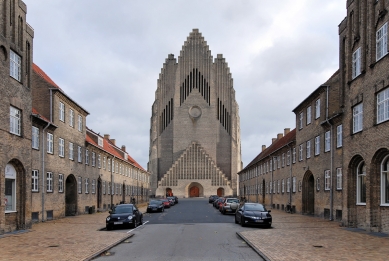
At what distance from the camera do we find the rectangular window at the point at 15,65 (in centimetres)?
2133

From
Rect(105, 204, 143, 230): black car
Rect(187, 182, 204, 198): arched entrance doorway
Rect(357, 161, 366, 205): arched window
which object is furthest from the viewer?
Rect(187, 182, 204, 198): arched entrance doorway

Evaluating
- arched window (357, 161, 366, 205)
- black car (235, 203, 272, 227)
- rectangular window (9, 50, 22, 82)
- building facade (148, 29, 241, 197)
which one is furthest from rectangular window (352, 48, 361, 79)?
building facade (148, 29, 241, 197)

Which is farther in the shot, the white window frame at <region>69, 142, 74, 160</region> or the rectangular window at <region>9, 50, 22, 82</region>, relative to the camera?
the white window frame at <region>69, 142, 74, 160</region>

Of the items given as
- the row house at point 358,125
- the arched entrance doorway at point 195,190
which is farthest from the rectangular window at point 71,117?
→ the arched entrance doorway at point 195,190

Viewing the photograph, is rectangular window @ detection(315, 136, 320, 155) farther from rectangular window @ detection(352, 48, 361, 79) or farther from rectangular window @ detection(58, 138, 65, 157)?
rectangular window @ detection(58, 138, 65, 157)

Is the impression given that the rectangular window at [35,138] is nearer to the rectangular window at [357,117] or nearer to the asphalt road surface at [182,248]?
the asphalt road surface at [182,248]

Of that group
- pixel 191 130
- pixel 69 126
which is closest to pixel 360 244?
pixel 69 126

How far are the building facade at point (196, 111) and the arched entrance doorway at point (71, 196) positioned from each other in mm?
65707

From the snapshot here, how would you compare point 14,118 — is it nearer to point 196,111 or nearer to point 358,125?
point 358,125

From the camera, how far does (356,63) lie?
23281 mm

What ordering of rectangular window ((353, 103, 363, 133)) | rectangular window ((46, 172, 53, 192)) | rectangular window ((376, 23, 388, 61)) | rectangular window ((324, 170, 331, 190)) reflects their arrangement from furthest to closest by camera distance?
rectangular window ((46, 172, 53, 192)) < rectangular window ((324, 170, 331, 190)) < rectangular window ((353, 103, 363, 133)) < rectangular window ((376, 23, 388, 61))

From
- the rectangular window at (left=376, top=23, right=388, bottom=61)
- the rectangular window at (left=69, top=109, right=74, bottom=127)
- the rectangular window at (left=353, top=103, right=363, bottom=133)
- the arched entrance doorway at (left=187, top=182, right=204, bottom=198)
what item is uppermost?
the rectangular window at (left=376, top=23, right=388, bottom=61)

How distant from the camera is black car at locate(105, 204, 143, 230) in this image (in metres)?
23.7

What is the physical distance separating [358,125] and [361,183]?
2993 mm
